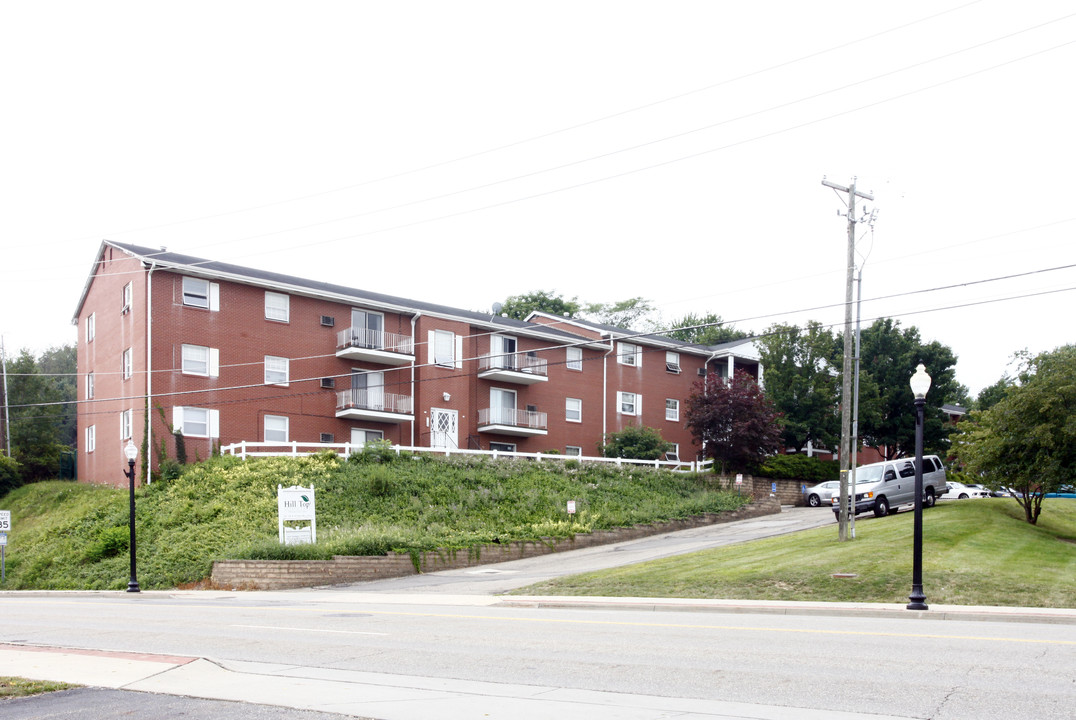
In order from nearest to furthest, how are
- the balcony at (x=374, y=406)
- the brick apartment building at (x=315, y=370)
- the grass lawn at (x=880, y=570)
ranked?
the grass lawn at (x=880, y=570), the brick apartment building at (x=315, y=370), the balcony at (x=374, y=406)

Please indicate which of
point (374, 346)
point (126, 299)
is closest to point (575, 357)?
point (374, 346)

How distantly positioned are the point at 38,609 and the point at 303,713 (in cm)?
1647

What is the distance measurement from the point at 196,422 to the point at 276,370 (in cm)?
426

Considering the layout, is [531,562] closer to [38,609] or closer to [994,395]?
[38,609]

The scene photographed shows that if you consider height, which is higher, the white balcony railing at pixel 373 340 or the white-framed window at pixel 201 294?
the white-framed window at pixel 201 294

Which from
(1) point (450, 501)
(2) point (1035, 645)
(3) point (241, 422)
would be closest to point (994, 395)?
(1) point (450, 501)

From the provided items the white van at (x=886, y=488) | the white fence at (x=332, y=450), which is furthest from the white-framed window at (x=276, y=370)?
the white van at (x=886, y=488)

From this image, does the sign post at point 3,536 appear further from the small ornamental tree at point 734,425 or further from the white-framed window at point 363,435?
the small ornamental tree at point 734,425

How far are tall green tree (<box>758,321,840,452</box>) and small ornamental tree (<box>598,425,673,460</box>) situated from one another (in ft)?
29.4

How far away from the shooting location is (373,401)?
44250 mm

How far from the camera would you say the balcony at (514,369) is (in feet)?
156

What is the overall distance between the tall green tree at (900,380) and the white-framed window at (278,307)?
32228 mm

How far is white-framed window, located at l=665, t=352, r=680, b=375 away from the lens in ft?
183

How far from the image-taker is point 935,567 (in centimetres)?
1916
